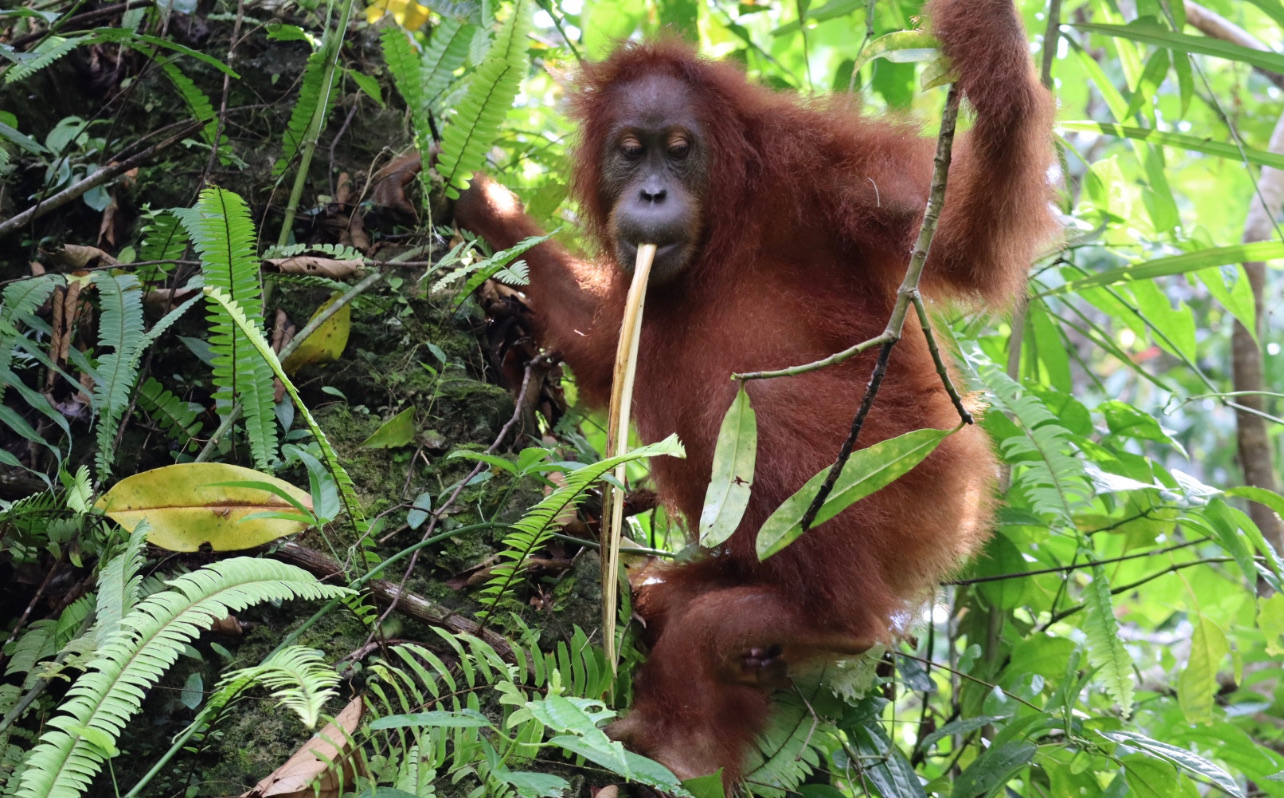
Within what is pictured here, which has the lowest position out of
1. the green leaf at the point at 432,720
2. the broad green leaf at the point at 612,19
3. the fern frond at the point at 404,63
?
the green leaf at the point at 432,720

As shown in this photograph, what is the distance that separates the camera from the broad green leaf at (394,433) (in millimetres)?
2531

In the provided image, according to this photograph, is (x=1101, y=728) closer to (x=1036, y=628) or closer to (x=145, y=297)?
(x=1036, y=628)

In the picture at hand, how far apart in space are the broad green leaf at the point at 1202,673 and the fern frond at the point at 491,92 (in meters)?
2.51

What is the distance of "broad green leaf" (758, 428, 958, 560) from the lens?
1.67 metres

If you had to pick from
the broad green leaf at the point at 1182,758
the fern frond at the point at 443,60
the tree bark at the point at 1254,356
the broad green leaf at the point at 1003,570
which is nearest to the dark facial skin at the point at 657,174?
the fern frond at the point at 443,60

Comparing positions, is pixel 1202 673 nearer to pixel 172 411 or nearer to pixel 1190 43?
pixel 1190 43

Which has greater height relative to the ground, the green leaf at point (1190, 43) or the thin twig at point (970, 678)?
the green leaf at point (1190, 43)

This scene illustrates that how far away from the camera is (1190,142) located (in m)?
3.44

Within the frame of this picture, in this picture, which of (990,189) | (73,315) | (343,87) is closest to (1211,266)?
(990,189)

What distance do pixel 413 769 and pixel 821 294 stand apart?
177cm

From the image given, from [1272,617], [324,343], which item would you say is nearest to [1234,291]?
[1272,617]

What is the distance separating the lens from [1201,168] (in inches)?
267

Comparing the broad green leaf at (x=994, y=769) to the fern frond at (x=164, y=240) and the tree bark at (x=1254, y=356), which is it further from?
the tree bark at (x=1254, y=356)

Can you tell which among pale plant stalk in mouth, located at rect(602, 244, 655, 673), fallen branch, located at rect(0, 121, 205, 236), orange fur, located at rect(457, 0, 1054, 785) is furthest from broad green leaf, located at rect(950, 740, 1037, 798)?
fallen branch, located at rect(0, 121, 205, 236)
